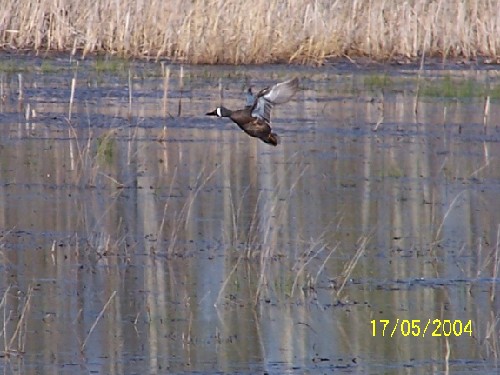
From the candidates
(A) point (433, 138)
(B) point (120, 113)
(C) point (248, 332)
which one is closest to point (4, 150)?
(B) point (120, 113)

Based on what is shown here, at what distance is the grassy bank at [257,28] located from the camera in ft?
50.6

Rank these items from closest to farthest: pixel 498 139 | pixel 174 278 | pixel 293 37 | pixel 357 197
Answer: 1. pixel 174 278
2. pixel 357 197
3. pixel 498 139
4. pixel 293 37

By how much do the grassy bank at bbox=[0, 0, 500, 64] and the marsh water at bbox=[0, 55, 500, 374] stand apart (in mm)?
2071

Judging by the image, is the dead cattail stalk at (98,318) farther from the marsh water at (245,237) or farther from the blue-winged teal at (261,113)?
the blue-winged teal at (261,113)

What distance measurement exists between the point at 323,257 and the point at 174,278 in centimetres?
87

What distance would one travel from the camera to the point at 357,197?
8.84 meters

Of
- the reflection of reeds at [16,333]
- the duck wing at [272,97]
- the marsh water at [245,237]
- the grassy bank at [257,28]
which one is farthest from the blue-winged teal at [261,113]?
the grassy bank at [257,28]

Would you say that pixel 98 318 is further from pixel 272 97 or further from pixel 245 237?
pixel 272 97

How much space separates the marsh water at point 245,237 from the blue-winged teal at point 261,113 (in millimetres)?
505

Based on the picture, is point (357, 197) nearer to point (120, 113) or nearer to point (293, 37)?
point (120, 113)

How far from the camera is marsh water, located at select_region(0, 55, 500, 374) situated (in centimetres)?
562

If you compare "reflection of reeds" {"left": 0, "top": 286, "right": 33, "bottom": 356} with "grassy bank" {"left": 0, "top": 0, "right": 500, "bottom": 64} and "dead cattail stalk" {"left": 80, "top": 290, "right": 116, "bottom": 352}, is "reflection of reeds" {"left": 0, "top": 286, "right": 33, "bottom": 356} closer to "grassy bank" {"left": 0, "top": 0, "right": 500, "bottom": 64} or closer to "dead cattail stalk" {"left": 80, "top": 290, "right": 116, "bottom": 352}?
"dead cattail stalk" {"left": 80, "top": 290, "right": 116, "bottom": 352}
